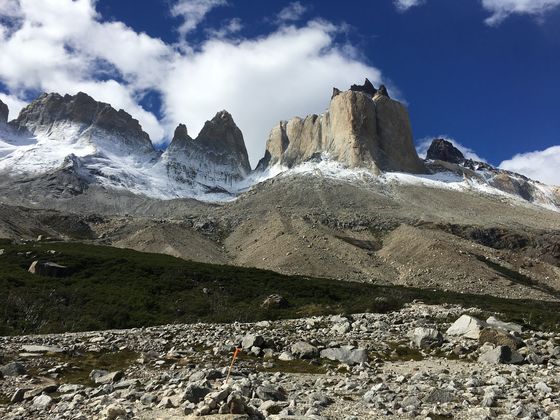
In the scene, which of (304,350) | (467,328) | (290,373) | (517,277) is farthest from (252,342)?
(517,277)

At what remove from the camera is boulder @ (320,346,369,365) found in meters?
21.2

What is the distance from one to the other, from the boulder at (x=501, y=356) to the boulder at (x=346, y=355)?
5020 mm

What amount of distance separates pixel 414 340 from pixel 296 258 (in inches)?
3153

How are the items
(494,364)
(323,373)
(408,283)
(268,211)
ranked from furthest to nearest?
(268,211) → (408,283) → (494,364) → (323,373)

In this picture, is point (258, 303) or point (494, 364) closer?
point (494, 364)

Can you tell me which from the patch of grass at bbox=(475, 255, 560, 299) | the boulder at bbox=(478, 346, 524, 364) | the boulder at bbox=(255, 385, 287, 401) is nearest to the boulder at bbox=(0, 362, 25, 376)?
the boulder at bbox=(255, 385, 287, 401)

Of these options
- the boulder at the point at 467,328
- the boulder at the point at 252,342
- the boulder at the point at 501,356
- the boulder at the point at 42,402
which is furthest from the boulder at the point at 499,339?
the boulder at the point at 42,402

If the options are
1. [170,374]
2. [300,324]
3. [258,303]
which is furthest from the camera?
[258,303]

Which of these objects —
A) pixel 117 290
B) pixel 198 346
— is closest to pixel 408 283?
pixel 117 290

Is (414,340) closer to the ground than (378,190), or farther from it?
closer to the ground

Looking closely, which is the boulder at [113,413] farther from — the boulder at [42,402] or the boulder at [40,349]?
the boulder at [40,349]

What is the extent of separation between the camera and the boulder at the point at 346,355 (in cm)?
2125

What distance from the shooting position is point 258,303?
47875 mm

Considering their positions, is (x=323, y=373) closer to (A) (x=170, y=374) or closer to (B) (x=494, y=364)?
(A) (x=170, y=374)
